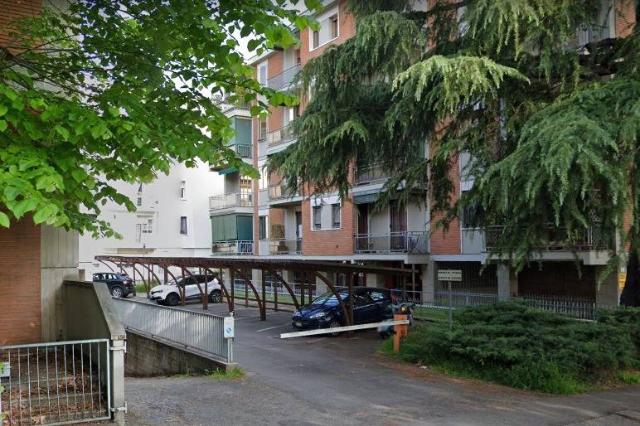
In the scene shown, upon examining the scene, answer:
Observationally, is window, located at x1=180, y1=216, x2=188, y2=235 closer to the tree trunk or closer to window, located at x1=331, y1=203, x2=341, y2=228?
window, located at x1=331, y1=203, x2=341, y2=228

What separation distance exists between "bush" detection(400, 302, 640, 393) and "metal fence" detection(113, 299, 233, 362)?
456cm

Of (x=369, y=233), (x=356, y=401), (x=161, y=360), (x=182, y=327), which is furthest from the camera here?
(x=369, y=233)

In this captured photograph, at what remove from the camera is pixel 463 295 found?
20.7 m

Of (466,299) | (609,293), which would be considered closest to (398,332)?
(466,299)

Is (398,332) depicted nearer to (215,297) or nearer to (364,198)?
(364,198)

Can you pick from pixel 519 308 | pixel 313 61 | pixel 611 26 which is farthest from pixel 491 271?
pixel 313 61

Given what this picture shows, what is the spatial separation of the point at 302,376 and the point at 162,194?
9.31 m

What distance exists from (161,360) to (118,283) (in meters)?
23.9

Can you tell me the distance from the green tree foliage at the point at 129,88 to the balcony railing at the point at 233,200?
3318cm

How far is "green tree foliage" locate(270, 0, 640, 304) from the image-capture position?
29.8ft

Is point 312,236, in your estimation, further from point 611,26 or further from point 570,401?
point 570,401

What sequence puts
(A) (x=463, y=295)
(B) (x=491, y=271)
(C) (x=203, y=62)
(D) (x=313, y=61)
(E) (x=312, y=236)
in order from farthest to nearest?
(E) (x=312, y=236) → (B) (x=491, y=271) → (A) (x=463, y=295) → (D) (x=313, y=61) → (C) (x=203, y=62)

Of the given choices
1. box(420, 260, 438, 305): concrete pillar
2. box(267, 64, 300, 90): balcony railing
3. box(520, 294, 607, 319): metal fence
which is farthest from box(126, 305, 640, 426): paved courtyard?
box(267, 64, 300, 90): balcony railing

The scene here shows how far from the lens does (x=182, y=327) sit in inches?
561
